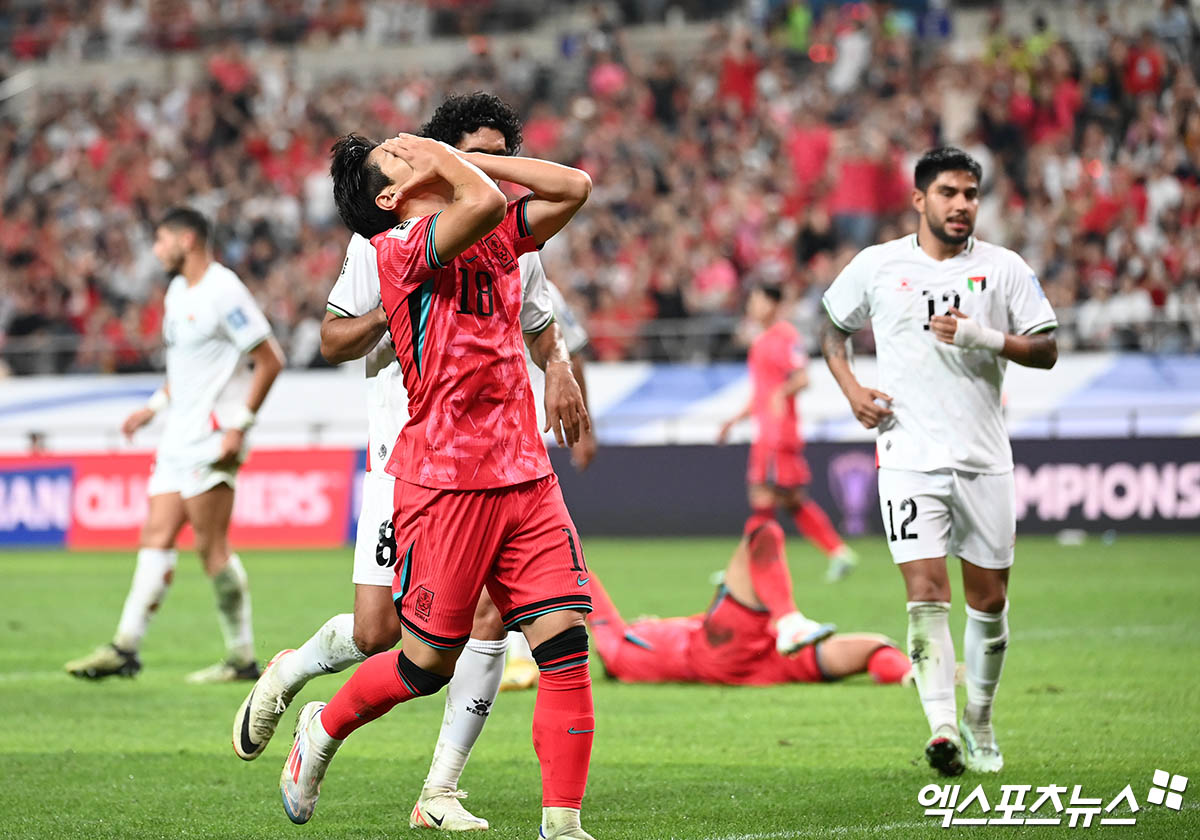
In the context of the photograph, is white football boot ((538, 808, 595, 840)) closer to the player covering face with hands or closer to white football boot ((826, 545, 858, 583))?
the player covering face with hands

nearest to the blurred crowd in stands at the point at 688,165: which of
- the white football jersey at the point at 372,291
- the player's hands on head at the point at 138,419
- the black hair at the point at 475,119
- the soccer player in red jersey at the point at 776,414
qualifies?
the soccer player in red jersey at the point at 776,414

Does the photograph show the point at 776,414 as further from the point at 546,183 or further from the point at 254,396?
the point at 546,183

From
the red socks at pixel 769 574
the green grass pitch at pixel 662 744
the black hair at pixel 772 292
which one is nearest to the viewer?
the green grass pitch at pixel 662 744

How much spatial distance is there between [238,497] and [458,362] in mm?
15848

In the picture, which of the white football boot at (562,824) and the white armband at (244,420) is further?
the white armband at (244,420)

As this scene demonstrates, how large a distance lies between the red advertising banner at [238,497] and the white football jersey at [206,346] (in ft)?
32.7

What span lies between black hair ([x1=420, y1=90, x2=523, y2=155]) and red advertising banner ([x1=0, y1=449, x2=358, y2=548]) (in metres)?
14.1

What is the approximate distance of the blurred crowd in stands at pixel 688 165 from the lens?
824 inches

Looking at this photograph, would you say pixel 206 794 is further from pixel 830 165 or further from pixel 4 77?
pixel 4 77

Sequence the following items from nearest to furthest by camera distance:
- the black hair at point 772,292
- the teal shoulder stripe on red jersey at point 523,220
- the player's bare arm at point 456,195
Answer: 1. the player's bare arm at point 456,195
2. the teal shoulder stripe on red jersey at point 523,220
3. the black hair at point 772,292

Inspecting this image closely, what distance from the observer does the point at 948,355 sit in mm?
7066

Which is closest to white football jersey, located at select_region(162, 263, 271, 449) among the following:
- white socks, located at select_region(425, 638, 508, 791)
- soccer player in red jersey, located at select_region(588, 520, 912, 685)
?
soccer player in red jersey, located at select_region(588, 520, 912, 685)

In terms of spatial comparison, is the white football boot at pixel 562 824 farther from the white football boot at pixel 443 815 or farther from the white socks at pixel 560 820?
the white football boot at pixel 443 815

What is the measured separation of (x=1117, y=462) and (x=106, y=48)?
21506 mm
